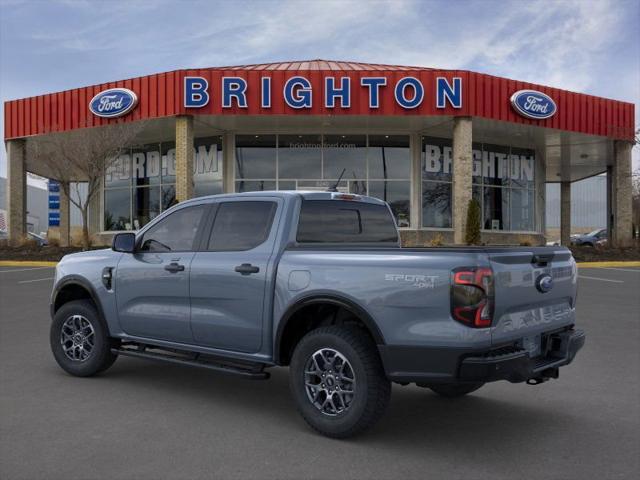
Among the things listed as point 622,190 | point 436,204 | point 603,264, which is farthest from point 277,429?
point 622,190

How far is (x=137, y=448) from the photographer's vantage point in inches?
164

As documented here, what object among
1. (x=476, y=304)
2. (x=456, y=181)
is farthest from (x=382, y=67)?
(x=476, y=304)

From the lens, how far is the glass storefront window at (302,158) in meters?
25.1

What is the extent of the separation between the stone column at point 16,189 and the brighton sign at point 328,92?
974 cm

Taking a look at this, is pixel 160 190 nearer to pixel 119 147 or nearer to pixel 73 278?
pixel 119 147

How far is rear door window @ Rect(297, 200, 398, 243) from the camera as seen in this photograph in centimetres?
520

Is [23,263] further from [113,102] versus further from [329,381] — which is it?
[329,381]

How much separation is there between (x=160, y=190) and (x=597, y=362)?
2281cm

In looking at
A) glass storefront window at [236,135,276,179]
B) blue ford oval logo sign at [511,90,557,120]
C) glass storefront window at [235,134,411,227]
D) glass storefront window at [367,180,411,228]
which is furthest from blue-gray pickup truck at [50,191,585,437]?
glass storefront window at [367,180,411,228]

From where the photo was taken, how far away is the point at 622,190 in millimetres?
26547

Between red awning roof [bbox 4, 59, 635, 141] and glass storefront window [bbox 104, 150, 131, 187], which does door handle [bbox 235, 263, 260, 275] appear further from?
glass storefront window [bbox 104, 150, 131, 187]

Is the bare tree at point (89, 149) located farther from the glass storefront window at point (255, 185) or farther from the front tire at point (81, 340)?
the front tire at point (81, 340)

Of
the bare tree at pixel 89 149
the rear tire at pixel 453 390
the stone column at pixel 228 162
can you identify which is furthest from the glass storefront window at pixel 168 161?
the rear tire at pixel 453 390

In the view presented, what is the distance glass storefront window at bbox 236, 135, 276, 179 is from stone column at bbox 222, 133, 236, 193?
16 centimetres
